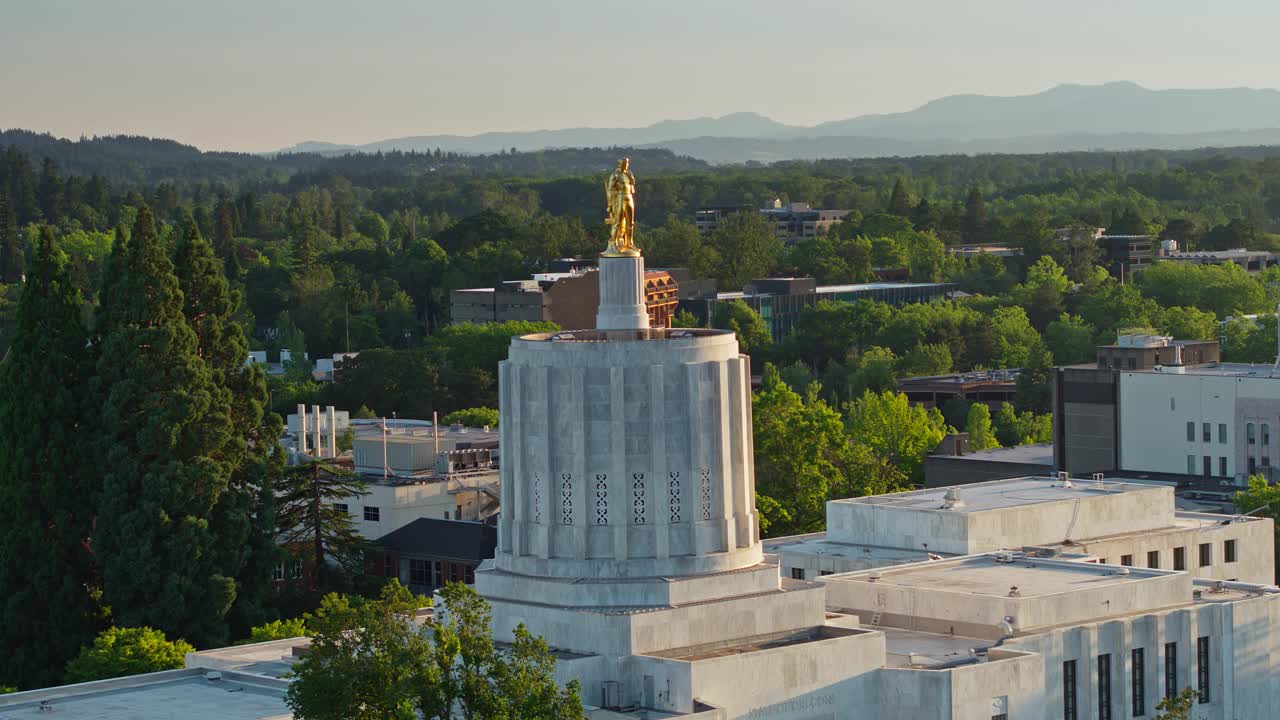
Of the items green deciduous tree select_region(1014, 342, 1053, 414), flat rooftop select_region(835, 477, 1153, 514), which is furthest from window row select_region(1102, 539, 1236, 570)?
green deciduous tree select_region(1014, 342, 1053, 414)

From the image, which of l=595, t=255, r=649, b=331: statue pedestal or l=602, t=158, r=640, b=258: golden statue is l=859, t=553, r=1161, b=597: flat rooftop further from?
l=602, t=158, r=640, b=258: golden statue

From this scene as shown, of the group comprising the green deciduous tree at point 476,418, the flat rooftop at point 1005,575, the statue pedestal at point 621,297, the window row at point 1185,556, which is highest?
the statue pedestal at point 621,297

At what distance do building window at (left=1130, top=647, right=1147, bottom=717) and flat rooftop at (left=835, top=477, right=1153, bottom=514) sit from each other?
13585 millimetres

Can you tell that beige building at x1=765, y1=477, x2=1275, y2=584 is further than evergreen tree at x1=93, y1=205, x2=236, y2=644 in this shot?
No

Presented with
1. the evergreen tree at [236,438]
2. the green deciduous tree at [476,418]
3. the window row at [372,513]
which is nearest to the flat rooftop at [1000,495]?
the evergreen tree at [236,438]

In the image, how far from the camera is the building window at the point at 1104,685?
67.1 metres

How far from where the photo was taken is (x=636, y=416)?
6075 cm

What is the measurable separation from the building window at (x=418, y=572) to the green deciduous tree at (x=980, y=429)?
175 ft

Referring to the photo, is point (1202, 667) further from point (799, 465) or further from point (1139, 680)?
point (799, 465)

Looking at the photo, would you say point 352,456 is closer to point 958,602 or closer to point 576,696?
point 958,602

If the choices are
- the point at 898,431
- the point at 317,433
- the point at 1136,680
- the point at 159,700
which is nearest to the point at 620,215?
the point at 159,700

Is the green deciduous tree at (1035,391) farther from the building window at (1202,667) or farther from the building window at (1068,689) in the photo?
the building window at (1068,689)

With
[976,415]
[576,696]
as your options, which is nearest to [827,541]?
[576,696]

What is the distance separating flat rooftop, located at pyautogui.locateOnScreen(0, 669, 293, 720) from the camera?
2436 inches
